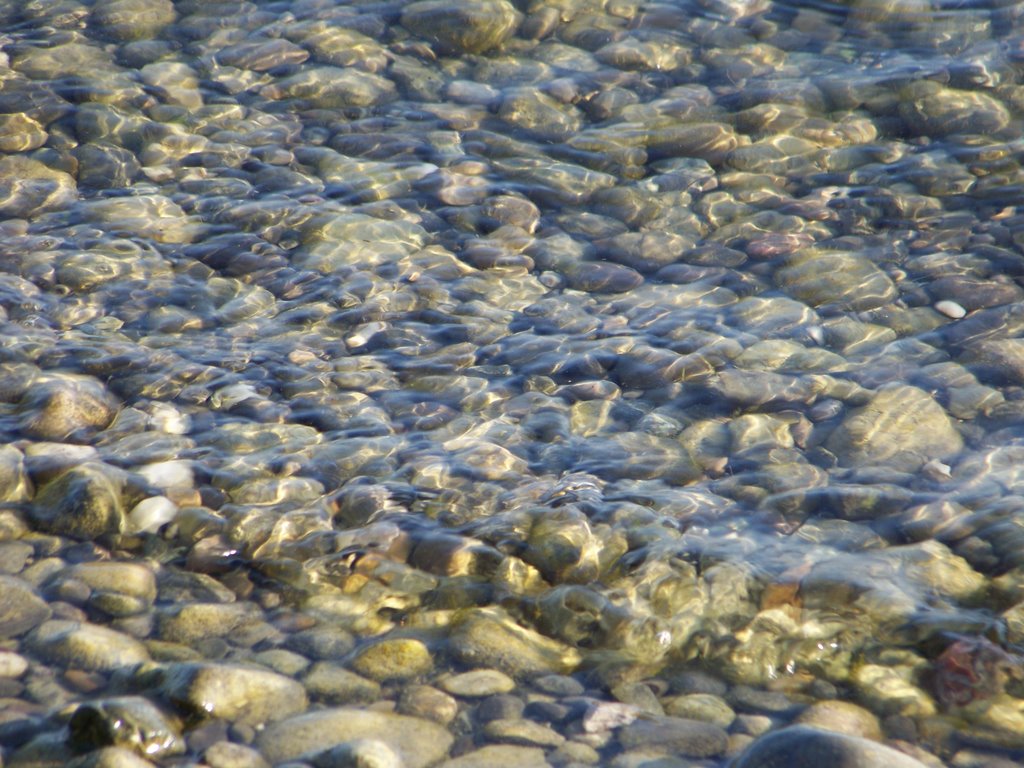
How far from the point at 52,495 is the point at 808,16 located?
211 inches

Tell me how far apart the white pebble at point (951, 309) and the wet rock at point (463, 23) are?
3213mm

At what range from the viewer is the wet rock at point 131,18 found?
6371mm

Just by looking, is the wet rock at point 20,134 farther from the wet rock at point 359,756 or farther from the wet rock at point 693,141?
the wet rock at point 359,756

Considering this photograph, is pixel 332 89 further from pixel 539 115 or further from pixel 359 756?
pixel 359 756

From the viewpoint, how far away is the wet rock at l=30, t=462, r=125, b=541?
11.1ft

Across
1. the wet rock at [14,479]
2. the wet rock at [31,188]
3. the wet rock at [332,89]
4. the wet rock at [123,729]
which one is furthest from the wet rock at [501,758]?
the wet rock at [332,89]

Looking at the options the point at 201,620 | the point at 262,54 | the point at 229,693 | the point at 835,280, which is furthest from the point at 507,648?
the point at 262,54

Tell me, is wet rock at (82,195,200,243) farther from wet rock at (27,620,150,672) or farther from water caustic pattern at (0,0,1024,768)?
wet rock at (27,620,150,672)

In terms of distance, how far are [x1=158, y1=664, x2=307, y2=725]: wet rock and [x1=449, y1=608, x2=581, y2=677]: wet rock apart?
48 cm

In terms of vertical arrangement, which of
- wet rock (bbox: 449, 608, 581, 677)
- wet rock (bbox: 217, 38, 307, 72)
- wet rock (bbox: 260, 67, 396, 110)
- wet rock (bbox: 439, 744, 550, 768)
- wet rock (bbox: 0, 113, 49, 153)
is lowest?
wet rock (bbox: 449, 608, 581, 677)

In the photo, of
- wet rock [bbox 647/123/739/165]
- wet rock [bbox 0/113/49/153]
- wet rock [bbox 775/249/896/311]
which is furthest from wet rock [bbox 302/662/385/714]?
wet rock [bbox 0/113/49/153]

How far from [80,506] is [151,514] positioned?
22cm

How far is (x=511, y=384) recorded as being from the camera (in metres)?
4.07

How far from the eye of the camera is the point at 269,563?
331cm
